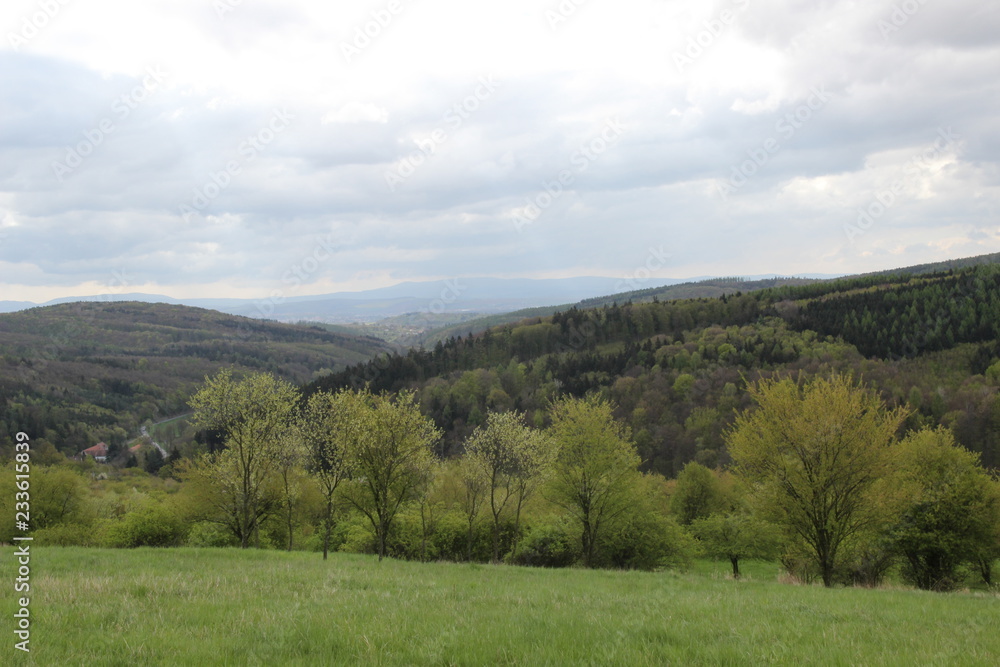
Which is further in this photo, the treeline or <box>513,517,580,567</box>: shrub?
<box>513,517,580,567</box>: shrub

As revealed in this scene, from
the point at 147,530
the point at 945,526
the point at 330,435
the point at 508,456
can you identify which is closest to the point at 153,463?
the point at 147,530

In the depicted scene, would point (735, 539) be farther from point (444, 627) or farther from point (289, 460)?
point (444, 627)

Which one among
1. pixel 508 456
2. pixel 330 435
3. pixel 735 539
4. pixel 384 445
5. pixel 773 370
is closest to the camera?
pixel 384 445

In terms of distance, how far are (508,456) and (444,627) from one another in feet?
121

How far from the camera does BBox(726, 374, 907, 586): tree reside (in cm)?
2872

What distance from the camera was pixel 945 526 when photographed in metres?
37.9

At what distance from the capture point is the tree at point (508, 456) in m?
45.0

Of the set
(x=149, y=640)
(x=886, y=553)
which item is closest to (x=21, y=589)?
(x=149, y=640)

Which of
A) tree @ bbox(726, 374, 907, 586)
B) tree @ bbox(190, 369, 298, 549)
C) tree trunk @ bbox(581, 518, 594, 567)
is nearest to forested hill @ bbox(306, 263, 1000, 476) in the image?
tree trunk @ bbox(581, 518, 594, 567)

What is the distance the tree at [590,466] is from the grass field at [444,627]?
29.0m

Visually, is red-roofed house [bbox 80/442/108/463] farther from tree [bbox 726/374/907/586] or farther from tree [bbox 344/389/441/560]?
tree [bbox 726/374/907/586]

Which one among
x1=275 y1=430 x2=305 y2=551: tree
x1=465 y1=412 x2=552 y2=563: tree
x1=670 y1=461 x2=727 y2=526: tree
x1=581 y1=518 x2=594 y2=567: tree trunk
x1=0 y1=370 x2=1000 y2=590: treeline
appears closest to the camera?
x1=0 y1=370 x2=1000 y2=590: treeline

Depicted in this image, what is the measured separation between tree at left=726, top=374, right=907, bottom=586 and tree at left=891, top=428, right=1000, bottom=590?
386 inches

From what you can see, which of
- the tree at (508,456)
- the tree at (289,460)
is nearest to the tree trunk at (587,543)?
the tree at (508,456)
